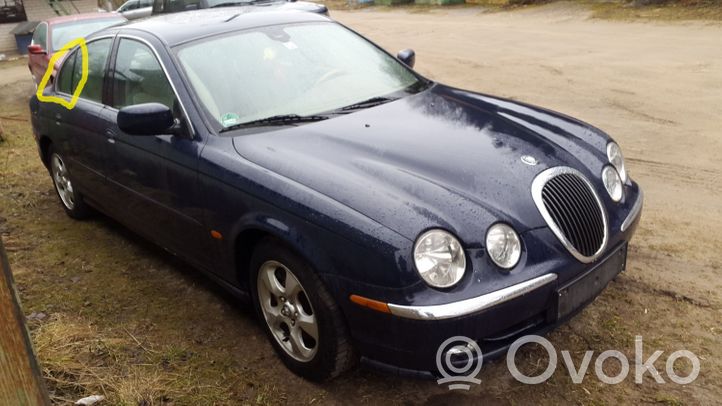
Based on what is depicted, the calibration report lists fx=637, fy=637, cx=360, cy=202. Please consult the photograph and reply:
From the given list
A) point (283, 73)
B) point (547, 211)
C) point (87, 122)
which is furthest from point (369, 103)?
point (87, 122)

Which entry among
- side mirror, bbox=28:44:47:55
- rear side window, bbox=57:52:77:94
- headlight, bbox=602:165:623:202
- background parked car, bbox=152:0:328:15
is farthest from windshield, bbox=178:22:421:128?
side mirror, bbox=28:44:47:55

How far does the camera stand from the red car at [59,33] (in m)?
10.4

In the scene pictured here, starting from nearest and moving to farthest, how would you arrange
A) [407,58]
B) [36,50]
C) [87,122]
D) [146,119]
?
[146,119]
[87,122]
[407,58]
[36,50]

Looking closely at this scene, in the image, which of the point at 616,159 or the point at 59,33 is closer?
the point at 616,159

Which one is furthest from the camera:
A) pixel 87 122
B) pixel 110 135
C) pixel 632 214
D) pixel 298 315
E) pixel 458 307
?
pixel 87 122

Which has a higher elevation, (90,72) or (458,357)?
(90,72)

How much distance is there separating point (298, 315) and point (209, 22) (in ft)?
6.92

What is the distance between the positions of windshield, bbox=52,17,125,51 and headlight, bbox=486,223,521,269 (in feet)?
32.0

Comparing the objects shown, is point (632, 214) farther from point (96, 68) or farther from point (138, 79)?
point (96, 68)

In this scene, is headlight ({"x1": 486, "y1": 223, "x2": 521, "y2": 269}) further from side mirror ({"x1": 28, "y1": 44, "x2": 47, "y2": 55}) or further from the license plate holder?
side mirror ({"x1": 28, "y1": 44, "x2": 47, "y2": 55})

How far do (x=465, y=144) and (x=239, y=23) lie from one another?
176 centimetres

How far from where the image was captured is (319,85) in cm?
380

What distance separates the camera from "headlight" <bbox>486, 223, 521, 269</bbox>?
2.63 metres

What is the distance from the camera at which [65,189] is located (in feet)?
18.0
